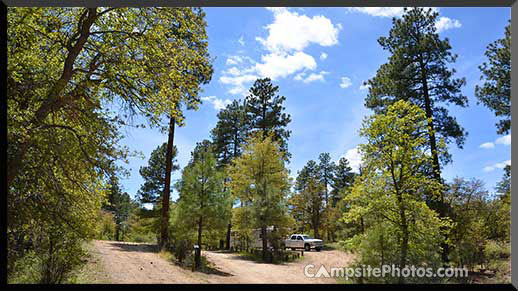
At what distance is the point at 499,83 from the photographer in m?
6.34

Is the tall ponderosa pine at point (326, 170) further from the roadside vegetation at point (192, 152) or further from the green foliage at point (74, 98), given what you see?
the green foliage at point (74, 98)

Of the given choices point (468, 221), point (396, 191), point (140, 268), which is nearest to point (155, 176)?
point (140, 268)

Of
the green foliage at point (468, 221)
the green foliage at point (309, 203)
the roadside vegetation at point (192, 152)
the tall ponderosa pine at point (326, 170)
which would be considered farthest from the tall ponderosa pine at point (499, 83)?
the green foliage at point (309, 203)

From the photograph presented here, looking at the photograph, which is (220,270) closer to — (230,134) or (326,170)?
(326,170)

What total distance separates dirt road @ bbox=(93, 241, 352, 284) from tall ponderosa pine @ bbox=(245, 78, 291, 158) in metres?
4.27

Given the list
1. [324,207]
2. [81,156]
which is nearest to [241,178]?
[324,207]

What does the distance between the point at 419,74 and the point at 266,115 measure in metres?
4.97

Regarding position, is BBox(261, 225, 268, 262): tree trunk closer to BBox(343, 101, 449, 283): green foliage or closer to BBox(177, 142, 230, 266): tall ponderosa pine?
BBox(177, 142, 230, 266): tall ponderosa pine

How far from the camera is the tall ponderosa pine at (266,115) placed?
9.98 meters

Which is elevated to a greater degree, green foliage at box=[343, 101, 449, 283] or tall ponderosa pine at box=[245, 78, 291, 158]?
tall ponderosa pine at box=[245, 78, 291, 158]

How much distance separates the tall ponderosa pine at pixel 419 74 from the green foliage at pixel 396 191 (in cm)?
137

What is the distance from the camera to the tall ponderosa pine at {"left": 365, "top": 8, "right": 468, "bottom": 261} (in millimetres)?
7379

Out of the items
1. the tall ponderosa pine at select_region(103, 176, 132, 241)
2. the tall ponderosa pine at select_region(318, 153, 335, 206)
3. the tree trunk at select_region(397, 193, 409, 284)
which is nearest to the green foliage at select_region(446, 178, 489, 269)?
the tree trunk at select_region(397, 193, 409, 284)

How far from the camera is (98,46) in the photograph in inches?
248
